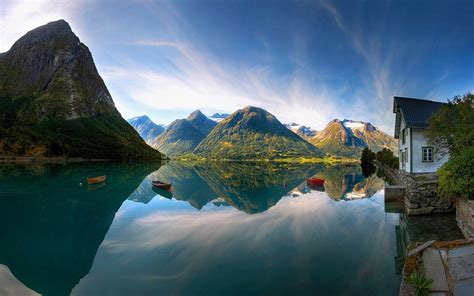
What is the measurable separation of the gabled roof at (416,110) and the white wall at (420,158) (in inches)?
36.5

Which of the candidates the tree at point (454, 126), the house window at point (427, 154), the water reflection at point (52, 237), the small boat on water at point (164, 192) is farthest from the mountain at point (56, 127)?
the tree at point (454, 126)

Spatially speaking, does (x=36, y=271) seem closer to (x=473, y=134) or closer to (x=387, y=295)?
(x=387, y=295)

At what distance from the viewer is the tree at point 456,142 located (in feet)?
48.9

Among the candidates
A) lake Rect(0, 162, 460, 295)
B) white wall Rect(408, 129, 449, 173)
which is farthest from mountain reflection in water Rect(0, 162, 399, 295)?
white wall Rect(408, 129, 449, 173)

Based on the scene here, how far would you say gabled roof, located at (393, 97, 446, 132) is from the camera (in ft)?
93.5

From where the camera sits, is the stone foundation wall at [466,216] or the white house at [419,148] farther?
the white house at [419,148]

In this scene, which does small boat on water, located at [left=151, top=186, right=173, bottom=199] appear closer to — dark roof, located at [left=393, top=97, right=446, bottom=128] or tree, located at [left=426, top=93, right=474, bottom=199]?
tree, located at [left=426, top=93, right=474, bottom=199]

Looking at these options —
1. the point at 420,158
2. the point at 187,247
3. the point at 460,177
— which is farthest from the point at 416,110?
the point at 187,247

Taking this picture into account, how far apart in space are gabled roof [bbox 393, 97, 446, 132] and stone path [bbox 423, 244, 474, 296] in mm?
24791

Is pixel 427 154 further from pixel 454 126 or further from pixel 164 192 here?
pixel 164 192

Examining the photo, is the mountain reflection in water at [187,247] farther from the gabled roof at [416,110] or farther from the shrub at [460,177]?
the gabled roof at [416,110]

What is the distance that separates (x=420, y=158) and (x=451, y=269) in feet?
83.3

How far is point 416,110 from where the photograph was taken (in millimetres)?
30766

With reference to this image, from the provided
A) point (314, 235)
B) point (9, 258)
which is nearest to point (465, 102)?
point (314, 235)
